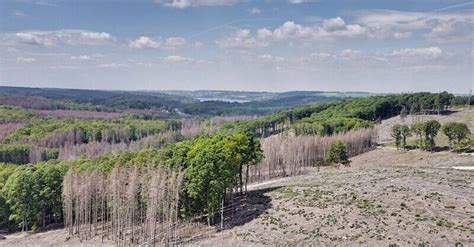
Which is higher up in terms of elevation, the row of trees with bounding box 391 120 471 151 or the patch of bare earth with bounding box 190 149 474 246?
the row of trees with bounding box 391 120 471 151

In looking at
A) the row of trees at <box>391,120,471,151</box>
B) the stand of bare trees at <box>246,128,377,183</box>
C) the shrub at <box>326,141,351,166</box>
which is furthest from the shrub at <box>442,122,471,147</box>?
the shrub at <box>326,141,351,166</box>

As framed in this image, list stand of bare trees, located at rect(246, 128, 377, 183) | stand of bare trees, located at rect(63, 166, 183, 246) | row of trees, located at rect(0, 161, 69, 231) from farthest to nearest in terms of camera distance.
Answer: stand of bare trees, located at rect(246, 128, 377, 183), row of trees, located at rect(0, 161, 69, 231), stand of bare trees, located at rect(63, 166, 183, 246)

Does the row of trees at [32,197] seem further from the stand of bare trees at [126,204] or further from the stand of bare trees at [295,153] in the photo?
the stand of bare trees at [295,153]

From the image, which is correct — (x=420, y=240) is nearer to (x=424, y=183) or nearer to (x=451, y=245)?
(x=451, y=245)

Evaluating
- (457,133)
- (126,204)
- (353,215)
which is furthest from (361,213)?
(457,133)

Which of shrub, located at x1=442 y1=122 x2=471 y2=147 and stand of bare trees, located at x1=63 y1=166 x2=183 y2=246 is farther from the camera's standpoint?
shrub, located at x1=442 y1=122 x2=471 y2=147

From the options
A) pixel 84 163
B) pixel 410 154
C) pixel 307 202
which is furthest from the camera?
pixel 410 154

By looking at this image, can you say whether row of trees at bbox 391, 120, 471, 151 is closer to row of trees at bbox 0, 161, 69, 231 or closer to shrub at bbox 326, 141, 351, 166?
shrub at bbox 326, 141, 351, 166

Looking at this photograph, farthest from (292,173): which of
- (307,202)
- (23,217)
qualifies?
(23,217)
